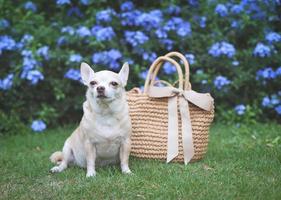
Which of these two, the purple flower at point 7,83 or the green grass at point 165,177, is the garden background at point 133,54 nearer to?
the purple flower at point 7,83

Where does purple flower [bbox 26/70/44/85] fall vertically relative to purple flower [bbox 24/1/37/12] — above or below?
below

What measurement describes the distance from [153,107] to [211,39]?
7.77 ft

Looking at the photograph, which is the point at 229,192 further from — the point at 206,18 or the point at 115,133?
the point at 206,18

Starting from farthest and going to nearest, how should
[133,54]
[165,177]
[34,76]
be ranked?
[133,54], [34,76], [165,177]

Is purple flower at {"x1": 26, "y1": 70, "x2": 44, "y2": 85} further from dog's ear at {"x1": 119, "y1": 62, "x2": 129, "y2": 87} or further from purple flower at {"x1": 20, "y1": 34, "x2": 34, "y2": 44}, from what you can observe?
dog's ear at {"x1": 119, "y1": 62, "x2": 129, "y2": 87}

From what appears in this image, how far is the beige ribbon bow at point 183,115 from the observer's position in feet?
14.9

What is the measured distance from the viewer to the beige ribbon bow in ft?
14.9

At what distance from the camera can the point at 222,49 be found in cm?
634

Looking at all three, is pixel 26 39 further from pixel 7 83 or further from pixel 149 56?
pixel 149 56

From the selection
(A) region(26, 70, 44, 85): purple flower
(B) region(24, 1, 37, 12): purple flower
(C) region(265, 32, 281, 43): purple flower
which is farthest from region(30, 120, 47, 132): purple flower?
(C) region(265, 32, 281, 43): purple flower

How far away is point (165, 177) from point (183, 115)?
0.75m

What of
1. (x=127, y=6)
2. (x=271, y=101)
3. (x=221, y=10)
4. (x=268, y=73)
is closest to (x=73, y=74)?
(x=127, y=6)

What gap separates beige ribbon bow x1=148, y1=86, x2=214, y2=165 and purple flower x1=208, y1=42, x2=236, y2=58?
6.28 ft

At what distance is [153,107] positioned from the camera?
4.64 meters
